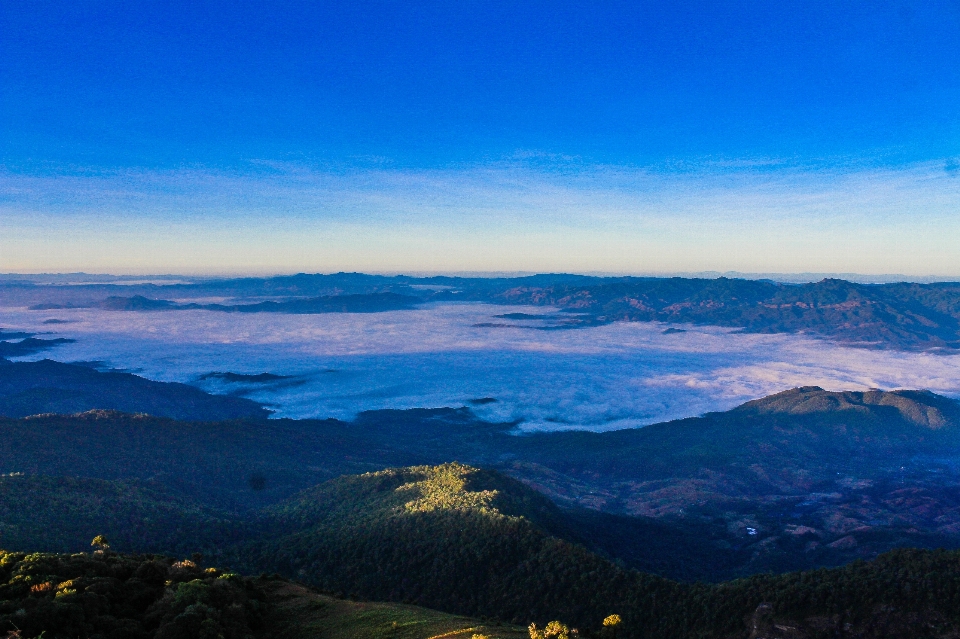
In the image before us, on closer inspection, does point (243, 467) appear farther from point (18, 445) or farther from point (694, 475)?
point (694, 475)

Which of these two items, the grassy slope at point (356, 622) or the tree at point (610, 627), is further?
the grassy slope at point (356, 622)

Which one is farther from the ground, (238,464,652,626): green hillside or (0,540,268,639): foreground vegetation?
(0,540,268,639): foreground vegetation

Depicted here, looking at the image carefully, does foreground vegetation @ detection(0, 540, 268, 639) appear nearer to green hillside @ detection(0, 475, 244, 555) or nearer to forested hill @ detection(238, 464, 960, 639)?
forested hill @ detection(238, 464, 960, 639)

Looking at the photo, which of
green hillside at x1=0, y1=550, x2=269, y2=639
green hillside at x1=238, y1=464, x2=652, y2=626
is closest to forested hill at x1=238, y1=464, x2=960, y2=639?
green hillside at x1=238, y1=464, x2=652, y2=626

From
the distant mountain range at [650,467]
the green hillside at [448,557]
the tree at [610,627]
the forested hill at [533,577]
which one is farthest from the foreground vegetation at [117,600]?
the distant mountain range at [650,467]

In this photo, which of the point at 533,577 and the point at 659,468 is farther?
the point at 659,468

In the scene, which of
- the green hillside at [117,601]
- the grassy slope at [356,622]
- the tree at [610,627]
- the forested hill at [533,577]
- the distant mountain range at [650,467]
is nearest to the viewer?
the green hillside at [117,601]

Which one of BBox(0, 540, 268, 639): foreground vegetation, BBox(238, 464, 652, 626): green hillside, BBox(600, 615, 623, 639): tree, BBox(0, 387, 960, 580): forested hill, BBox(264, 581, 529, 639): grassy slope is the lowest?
BBox(0, 387, 960, 580): forested hill

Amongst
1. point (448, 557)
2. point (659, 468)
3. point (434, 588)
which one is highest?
point (448, 557)

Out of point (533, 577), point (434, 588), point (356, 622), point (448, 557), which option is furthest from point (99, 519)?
point (356, 622)

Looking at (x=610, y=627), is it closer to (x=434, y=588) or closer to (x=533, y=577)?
(x=533, y=577)

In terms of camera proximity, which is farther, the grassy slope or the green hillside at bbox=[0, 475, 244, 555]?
the green hillside at bbox=[0, 475, 244, 555]

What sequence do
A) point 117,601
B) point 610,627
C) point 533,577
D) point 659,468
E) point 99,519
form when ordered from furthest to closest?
point 659,468, point 99,519, point 533,577, point 610,627, point 117,601

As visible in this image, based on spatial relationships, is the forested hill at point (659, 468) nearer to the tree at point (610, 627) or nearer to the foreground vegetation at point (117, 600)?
the tree at point (610, 627)
